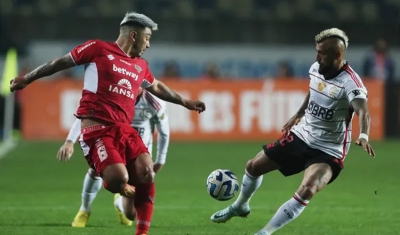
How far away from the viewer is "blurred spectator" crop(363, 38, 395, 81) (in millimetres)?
22328

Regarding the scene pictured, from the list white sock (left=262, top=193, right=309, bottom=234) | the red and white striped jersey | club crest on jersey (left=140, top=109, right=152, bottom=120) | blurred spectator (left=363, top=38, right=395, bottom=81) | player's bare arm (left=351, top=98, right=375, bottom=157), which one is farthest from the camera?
blurred spectator (left=363, top=38, right=395, bottom=81)

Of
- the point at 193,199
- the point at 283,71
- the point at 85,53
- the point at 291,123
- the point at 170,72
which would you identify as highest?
the point at 85,53

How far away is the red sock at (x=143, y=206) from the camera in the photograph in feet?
25.8

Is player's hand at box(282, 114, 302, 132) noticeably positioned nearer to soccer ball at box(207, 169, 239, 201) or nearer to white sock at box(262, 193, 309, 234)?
soccer ball at box(207, 169, 239, 201)

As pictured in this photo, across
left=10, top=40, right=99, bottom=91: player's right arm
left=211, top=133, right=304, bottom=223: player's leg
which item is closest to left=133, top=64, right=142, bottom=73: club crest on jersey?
left=10, top=40, right=99, bottom=91: player's right arm

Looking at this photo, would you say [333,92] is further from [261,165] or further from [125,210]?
[125,210]

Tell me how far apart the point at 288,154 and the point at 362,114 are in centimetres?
100

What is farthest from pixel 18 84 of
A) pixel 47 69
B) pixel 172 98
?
pixel 172 98

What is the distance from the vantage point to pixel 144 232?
7.88 meters

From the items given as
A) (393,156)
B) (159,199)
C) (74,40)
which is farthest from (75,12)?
(159,199)

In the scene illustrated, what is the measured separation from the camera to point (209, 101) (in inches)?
840

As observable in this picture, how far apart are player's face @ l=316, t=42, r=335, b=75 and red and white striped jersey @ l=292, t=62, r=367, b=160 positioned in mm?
127

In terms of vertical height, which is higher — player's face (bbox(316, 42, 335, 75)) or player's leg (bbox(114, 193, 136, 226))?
player's face (bbox(316, 42, 335, 75))

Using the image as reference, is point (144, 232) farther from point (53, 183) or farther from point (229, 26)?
point (229, 26)
